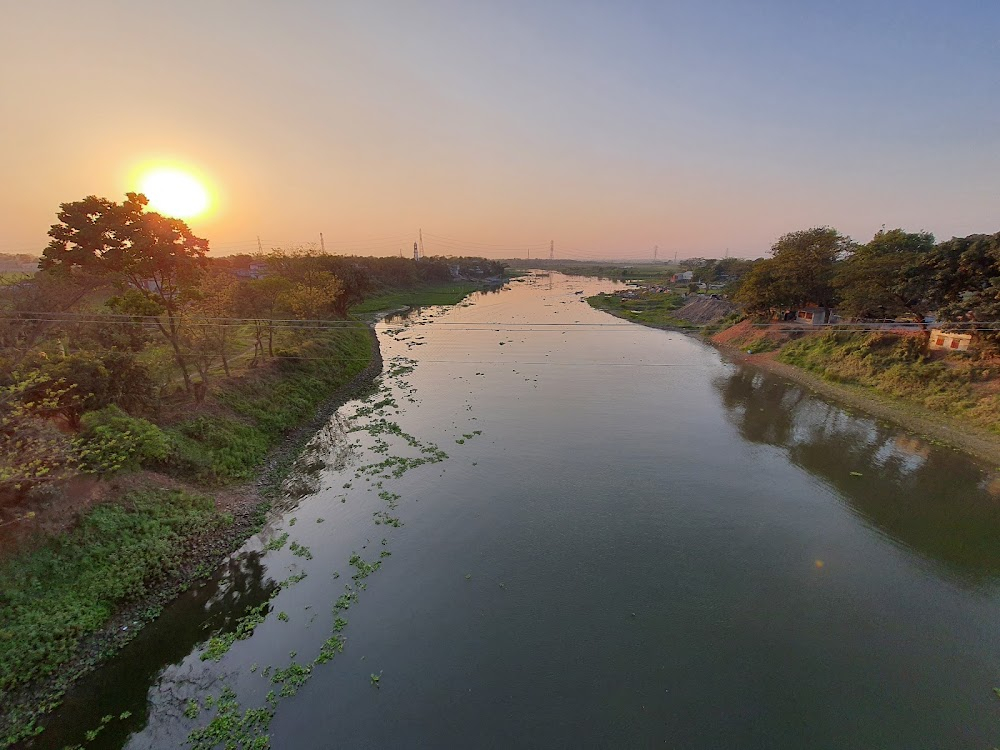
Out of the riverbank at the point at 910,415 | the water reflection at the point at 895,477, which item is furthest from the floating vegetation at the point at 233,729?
the riverbank at the point at 910,415

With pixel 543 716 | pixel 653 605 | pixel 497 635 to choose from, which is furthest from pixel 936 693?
pixel 497 635

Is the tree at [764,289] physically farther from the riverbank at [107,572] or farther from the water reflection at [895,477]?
the riverbank at [107,572]

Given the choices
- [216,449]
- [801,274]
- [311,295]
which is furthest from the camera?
[801,274]

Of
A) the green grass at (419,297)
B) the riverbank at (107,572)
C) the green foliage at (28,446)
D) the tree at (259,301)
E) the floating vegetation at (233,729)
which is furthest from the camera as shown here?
the green grass at (419,297)

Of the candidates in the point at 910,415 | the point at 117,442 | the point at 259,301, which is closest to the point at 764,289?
the point at 910,415

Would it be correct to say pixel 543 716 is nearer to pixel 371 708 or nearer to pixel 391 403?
pixel 371 708

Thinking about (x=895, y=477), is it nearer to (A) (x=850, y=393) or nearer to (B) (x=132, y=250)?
(A) (x=850, y=393)

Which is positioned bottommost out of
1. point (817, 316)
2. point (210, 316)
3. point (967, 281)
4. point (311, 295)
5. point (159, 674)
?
point (159, 674)
